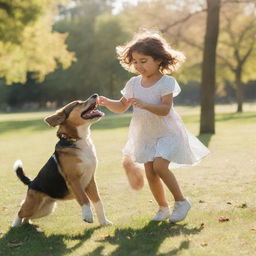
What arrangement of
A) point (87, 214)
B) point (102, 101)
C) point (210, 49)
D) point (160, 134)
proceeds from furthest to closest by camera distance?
point (210, 49), point (102, 101), point (160, 134), point (87, 214)

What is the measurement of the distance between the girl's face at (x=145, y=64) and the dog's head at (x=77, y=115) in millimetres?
643

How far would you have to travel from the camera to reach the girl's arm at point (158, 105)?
6.02m

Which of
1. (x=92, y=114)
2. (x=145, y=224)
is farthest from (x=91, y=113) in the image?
(x=145, y=224)

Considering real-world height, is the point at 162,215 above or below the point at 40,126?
above

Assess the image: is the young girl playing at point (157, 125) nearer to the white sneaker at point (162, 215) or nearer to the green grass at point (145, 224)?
the white sneaker at point (162, 215)

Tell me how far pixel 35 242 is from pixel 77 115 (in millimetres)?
1546

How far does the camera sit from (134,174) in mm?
6570

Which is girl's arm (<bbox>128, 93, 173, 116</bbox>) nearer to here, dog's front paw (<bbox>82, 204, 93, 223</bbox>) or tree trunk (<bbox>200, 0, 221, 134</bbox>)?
dog's front paw (<bbox>82, 204, 93, 223</bbox>)

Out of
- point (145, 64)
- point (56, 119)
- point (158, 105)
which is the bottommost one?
point (56, 119)

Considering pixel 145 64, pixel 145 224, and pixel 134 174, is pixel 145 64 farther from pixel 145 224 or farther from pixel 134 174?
pixel 145 224

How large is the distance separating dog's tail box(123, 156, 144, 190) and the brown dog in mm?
498

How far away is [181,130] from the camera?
6.38 m

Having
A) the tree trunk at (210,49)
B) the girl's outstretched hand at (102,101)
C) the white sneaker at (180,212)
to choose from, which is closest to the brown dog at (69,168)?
the girl's outstretched hand at (102,101)

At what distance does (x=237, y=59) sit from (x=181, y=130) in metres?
37.6
